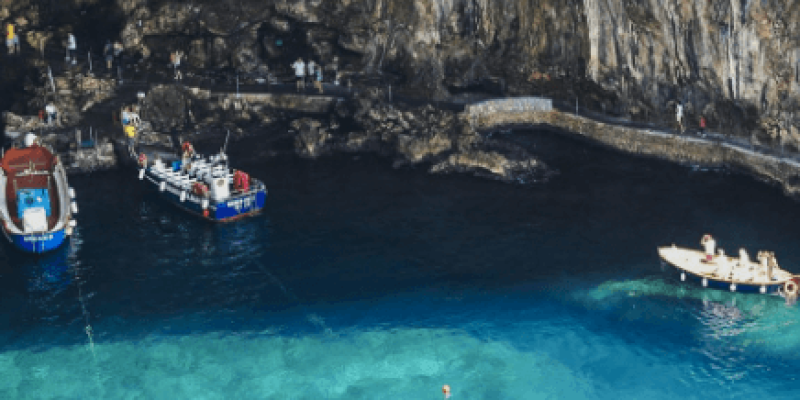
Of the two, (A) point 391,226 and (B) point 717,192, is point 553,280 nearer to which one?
(A) point 391,226

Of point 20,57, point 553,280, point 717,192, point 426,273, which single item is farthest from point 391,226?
point 20,57

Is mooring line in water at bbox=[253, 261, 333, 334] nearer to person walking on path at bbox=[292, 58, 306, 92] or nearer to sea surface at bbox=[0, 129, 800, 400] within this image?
sea surface at bbox=[0, 129, 800, 400]

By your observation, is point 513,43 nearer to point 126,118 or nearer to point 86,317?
point 126,118

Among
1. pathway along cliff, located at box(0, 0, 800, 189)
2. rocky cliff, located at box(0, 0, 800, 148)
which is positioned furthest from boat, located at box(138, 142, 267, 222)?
rocky cliff, located at box(0, 0, 800, 148)

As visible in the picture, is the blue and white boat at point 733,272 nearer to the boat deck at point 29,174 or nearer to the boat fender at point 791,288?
the boat fender at point 791,288

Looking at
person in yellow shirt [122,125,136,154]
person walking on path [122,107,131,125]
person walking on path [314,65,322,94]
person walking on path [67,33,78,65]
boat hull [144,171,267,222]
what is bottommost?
boat hull [144,171,267,222]

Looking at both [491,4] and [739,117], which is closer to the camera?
[739,117]

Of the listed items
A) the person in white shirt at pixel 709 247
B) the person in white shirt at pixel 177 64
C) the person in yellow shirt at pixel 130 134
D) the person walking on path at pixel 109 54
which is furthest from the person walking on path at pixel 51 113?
the person in white shirt at pixel 709 247
